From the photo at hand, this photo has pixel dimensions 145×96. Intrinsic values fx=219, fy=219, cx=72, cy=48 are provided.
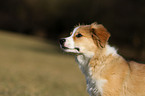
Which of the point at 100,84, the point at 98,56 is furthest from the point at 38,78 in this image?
the point at 100,84

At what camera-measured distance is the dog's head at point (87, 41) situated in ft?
17.5

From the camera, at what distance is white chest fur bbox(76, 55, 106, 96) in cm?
493

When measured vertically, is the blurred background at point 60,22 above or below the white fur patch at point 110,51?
above

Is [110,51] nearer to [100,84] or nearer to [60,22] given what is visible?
[100,84]

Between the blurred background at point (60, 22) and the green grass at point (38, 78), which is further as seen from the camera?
the blurred background at point (60, 22)

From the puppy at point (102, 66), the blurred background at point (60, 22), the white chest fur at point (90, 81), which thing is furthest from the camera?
the blurred background at point (60, 22)

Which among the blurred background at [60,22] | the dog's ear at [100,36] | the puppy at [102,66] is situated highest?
the blurred background at [60,22]

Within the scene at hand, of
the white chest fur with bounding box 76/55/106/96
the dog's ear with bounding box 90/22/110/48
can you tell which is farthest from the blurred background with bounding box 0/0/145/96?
the dog's ear with bounding box 90/22/110/48

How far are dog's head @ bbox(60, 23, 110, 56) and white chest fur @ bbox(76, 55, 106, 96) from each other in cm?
22

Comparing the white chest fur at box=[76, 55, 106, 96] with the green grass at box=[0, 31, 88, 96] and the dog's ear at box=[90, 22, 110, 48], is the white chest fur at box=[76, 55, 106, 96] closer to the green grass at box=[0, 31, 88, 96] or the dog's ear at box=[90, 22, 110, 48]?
the dog's ear at box=[90, 22, 110, 48]

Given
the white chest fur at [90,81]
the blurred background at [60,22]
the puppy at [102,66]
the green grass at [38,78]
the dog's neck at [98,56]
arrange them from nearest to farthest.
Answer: the puppy at [102,66], the white chest fur at [90,81], the dog's neck at [98,56], the green grass at [38,78], the blurred background at [60,22]

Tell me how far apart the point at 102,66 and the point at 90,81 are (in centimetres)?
46

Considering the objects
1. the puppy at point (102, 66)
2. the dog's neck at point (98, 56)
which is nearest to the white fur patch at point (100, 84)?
the puppy at point (102, 66)

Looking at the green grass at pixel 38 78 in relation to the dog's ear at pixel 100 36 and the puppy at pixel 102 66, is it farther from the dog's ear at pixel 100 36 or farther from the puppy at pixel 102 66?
the dog's ear at pixel 100 36
